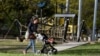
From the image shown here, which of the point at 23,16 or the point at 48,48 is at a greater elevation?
the point at 48,48

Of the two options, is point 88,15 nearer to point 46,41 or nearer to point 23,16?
point 23,16

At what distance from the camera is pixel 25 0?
5059 centimetres

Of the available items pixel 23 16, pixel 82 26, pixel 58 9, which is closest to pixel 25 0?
pixel 23 16

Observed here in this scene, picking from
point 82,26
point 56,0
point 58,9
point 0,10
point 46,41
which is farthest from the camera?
point 58,9

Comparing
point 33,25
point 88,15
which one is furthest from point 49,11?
point 33,25

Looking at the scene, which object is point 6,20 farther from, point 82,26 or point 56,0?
point 82,26

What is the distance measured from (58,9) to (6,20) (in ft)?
27.8

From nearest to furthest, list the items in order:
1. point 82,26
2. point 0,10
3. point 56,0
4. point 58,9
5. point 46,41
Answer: point 46,41
point 82,26
point 0,10
point 56,0
point 58,9

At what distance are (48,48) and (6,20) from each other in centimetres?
3160

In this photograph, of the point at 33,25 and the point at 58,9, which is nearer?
the point at 33,25

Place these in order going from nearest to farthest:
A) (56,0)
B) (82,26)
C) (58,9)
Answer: (82,26), (56,0), (58,9)

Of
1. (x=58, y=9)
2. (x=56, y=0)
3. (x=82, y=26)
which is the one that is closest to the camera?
(x=82, y=26)

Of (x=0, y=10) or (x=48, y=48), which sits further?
(x=0, y=10)

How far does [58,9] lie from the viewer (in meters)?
56.3
